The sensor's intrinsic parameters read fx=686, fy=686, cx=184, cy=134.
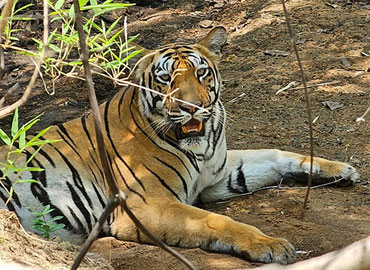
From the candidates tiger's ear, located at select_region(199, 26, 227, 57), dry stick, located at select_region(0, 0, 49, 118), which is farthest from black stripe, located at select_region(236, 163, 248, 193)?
dry stick, located at select_region(0, 0, 49, 118)

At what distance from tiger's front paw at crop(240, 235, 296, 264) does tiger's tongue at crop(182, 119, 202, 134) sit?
926 mm

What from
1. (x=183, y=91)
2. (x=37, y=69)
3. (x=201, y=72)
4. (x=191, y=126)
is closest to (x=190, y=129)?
(x=191, y=126)

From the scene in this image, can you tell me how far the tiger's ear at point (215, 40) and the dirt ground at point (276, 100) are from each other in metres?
1.02

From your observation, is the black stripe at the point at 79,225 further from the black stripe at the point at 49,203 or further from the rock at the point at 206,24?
the rock at the point at 206,24

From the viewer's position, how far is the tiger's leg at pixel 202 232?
374 centimetres

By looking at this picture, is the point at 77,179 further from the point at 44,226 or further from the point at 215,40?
the point at 215,40

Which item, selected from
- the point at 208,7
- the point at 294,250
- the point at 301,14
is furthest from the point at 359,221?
the point at 208,7

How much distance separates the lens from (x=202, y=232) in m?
4.00

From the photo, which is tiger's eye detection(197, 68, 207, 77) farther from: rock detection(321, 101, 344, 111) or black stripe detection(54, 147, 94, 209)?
rock detection(321, 101, 344, 111)

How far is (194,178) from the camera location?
4613mm

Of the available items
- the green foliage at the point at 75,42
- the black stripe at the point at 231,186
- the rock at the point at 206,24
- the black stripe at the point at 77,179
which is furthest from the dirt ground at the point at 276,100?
the green foliage at the point at 75,42

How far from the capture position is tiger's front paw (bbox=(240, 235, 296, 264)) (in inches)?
146

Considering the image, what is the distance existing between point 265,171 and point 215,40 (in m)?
1.02

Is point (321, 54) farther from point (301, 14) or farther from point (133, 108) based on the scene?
point (133, 108)
